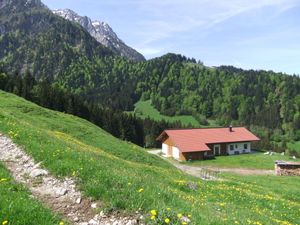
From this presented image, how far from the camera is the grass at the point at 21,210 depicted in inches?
374

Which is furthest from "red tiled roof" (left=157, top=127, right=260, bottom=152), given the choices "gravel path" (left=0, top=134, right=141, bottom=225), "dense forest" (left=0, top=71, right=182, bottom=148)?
"gravel path" (left=0, top=134, right=141, bottom=225)

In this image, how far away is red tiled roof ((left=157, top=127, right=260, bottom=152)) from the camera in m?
96.7

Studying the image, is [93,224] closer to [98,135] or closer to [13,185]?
[13,185]

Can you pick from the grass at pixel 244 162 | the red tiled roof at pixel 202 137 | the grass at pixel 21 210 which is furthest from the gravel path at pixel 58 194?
the red tiled roof at pixel 202 137

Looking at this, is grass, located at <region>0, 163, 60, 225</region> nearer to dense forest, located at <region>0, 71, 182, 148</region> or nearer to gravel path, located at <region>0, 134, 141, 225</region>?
gravel path, located at <region>0, 134, 141, 225</region>

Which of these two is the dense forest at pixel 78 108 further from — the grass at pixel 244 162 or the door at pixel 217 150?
the grass at pixel 244 162

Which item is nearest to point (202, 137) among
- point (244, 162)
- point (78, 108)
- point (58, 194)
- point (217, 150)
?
point (217, 150)

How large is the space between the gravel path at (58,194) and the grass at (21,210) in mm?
623

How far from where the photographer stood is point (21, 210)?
9922 mm

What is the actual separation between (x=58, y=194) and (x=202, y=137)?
304ft

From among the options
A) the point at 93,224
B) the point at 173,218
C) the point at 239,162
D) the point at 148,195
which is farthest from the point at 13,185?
the point at 239,162

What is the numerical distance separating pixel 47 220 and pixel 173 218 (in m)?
3.21

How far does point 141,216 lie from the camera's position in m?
10.1

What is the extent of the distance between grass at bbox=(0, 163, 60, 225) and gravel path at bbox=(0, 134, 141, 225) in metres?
0.62
